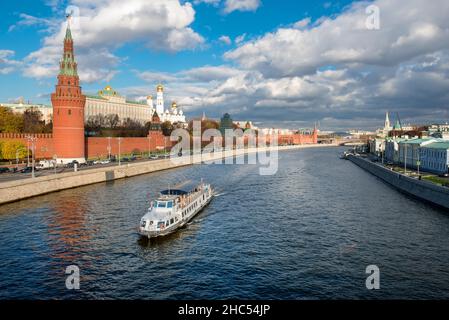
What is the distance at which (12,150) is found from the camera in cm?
5653

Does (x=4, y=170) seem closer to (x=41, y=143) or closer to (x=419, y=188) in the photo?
(x=41, y=143)

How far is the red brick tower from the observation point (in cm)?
6100

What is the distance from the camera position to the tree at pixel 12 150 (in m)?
56.0

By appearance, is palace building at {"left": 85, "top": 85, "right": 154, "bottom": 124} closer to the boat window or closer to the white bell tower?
the white bell tower

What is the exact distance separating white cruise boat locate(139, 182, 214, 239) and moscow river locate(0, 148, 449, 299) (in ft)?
2.22

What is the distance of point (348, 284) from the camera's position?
17.1 meters

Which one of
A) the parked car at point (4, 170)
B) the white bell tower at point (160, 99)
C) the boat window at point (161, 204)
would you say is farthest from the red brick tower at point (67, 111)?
the white bell tower at point (160, 99)

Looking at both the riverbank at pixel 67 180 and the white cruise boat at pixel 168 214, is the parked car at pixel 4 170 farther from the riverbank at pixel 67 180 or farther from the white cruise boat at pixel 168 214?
the white cruise boat at pixel 168 214

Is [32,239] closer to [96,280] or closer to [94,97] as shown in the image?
[96,280]

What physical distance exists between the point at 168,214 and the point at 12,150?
3939cm

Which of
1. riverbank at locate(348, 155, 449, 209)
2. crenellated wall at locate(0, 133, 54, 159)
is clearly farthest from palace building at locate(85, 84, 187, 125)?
riverbank at locate(348, 155, 449, 209)
